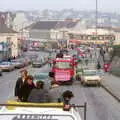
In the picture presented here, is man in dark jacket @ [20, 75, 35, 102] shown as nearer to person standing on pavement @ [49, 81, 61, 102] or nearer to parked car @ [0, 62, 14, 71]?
person standing on pavement @ [49, 81, 61, 102]

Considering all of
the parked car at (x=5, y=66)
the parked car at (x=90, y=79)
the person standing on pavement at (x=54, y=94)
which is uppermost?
the person standing on pavement at (x=54, y=94)

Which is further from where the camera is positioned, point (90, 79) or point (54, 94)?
point (90, 79)

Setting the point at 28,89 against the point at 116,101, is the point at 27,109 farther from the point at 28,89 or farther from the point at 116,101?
the point at 116,101

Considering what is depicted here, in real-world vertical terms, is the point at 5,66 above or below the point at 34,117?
below

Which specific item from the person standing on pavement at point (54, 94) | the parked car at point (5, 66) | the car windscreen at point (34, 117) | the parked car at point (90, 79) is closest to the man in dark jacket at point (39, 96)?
the person standing on pavement at point (54, 94)

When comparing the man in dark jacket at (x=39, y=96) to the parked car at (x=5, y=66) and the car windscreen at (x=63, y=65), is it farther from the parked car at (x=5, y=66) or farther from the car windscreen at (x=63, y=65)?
the parked car at (x=5, y=66)

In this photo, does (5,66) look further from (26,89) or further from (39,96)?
(39,96)

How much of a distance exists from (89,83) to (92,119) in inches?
1020

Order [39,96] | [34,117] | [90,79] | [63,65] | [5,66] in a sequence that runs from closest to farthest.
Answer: [34,117] → [39,96] → [90,79] → [63,65] → [5,66]

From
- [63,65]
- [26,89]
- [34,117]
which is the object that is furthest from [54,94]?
[63,65]

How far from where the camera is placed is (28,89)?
12367mm

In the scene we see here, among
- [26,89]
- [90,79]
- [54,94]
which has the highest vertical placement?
[54,94]

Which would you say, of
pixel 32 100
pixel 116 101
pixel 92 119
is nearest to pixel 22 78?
pixel 32 100

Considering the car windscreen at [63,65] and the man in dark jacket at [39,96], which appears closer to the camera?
the man in dark jacket at [39,96]
